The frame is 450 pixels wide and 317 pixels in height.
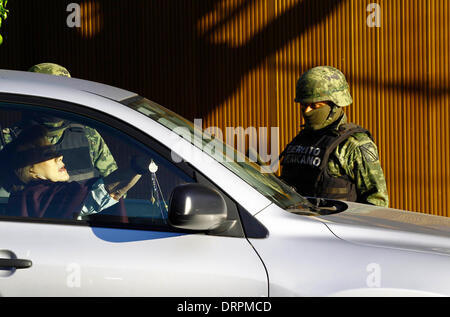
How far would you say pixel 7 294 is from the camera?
2.65 metres

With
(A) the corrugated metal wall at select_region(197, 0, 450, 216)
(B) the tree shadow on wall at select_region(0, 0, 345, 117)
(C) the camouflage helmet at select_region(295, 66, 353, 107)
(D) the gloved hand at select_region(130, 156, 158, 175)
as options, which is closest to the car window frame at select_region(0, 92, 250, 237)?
(D) the gloved hand at select_region(130, 156, 158, 175)

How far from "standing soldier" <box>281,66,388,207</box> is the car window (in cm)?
202

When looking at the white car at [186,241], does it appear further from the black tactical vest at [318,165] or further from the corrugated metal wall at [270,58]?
the corrugated metal wall at [270,58]

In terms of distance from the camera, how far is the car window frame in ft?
9.16

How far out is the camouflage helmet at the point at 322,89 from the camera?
5.17 metres

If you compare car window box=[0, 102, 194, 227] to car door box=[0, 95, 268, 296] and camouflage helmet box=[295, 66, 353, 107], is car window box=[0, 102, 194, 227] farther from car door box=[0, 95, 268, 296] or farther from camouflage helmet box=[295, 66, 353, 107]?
camouflage helmet box=[295, 66, 353, 107]

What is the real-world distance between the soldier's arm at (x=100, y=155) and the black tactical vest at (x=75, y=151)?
0.03m

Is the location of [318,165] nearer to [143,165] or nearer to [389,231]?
[389,231]

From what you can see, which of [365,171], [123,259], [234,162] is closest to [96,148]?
[234,162]

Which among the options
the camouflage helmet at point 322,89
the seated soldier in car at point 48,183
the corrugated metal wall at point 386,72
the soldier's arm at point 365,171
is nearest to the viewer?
the seated soldier in car at point 48,183

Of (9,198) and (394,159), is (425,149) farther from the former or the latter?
(9,198)

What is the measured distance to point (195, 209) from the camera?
8.64 feet

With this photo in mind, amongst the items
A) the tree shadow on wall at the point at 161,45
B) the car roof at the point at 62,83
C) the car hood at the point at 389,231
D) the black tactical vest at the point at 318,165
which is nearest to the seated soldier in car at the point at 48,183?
the car roof at the point at 62,83
